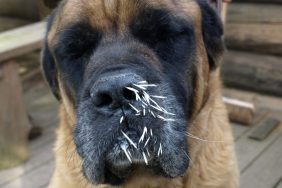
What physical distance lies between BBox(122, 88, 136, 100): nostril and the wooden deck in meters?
1.59

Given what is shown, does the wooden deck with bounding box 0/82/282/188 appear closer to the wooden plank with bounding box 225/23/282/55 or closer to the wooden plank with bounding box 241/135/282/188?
the wooden plank with bounding box 241/135/282/188

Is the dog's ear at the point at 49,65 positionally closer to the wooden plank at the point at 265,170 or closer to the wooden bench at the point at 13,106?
the wooden bench at the point at 13,106

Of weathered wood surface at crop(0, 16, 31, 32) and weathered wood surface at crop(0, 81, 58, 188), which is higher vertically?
weathered wood surface at crop(0, 81, 58, 188)

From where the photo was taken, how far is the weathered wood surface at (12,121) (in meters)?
3.29

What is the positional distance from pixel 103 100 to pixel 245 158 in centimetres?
189

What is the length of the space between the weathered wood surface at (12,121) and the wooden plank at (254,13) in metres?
1.84

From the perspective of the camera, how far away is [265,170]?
3107 mm

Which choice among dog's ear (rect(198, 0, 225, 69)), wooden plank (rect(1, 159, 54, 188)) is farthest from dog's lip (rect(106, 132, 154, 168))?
wooden plank (rect(1, 159, 54, 188))

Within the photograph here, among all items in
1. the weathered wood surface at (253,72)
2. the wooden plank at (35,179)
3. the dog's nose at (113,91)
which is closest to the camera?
the dog's nose at (113,91)

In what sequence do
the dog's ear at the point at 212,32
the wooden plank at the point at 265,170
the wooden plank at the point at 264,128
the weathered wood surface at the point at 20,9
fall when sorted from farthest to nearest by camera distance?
the weathered wood surface at the point at 20,9, the wooden plank at the point at 264,128, the wooden plank at the point at 265,170, the dog's ear at the point at 212,32

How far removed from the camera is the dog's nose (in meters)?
1.54

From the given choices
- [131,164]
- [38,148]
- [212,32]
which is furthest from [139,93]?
[38,148]

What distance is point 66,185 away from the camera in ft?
7.14

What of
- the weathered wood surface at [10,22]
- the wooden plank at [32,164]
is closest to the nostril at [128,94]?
the wooden plank at [32,164]
